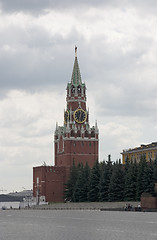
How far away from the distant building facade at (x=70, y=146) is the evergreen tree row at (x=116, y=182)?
1643 centimetres

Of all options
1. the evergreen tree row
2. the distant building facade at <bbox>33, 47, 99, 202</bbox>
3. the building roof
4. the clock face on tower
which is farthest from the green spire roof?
the evergreen tree row

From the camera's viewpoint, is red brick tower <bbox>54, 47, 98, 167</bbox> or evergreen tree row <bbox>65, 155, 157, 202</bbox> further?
red brick tower <bbox>54, 47, 98, 167</bbox>

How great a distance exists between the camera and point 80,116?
144125 mm

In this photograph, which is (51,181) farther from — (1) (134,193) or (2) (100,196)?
(1) (134,193)

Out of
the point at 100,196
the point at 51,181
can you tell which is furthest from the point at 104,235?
the point at 51,181

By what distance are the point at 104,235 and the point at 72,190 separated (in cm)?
8924

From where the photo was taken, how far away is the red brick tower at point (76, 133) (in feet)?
454

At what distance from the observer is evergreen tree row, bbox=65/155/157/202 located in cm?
8725

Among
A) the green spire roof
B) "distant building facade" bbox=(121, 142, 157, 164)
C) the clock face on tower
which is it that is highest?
the green spire roof

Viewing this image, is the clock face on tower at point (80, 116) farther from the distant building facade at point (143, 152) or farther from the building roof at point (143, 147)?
the distant building facade at point (143, 152)

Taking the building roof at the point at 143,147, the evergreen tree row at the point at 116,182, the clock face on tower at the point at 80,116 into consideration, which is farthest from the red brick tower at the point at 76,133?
the evergreen tree row at the point at 116,182

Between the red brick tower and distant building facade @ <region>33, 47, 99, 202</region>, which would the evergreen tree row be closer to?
distant building facade @ <region>33, 47, 99, 202</region>

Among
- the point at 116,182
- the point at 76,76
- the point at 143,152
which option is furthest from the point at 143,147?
the point at 116,182

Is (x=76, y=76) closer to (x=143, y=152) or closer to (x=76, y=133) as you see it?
(x=76, y=133)
